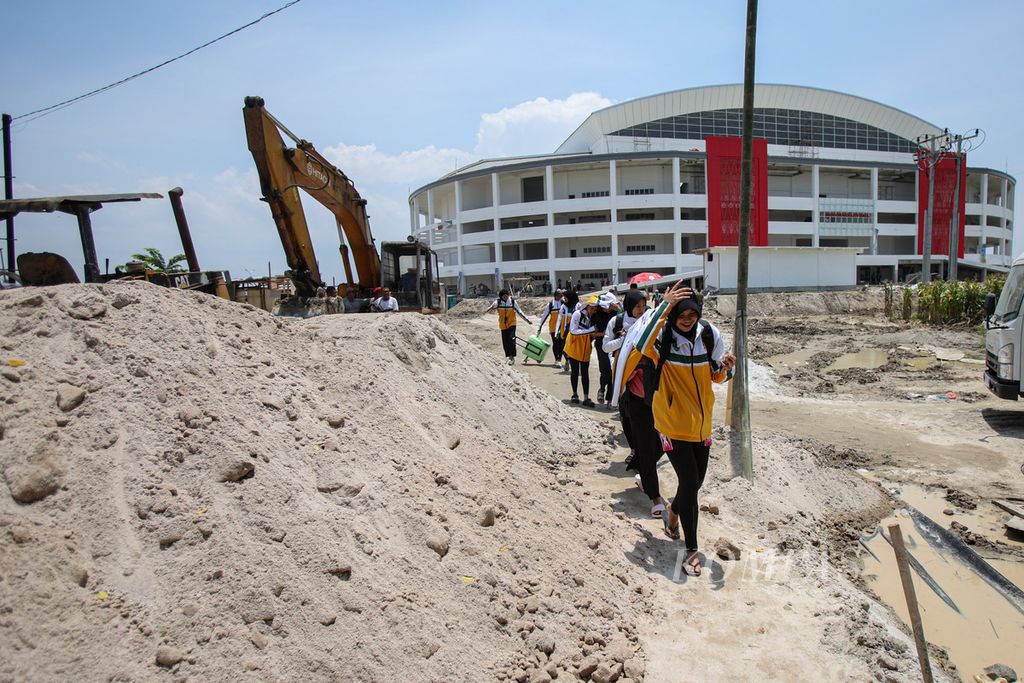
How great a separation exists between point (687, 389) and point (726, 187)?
43.7 metres

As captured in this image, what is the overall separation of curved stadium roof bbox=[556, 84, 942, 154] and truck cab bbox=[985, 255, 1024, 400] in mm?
44322

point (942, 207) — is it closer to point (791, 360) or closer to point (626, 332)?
point (791, 360)

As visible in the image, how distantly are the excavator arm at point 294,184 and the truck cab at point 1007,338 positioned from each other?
10.8m

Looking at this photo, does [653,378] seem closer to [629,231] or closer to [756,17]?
[756,17]

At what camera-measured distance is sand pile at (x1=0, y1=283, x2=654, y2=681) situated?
2.43 m

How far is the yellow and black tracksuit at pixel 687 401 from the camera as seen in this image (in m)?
3.98

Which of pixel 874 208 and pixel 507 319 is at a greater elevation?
pixel 874 208

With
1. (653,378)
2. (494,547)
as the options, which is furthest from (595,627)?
(653,378)

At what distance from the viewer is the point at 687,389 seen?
4000 mm

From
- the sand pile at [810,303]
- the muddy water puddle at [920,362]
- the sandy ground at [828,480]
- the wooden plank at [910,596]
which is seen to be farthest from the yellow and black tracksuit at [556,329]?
the sand pile at [810,303]

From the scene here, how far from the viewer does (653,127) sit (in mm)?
50344

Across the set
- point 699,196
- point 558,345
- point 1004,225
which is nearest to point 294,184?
point 558,345

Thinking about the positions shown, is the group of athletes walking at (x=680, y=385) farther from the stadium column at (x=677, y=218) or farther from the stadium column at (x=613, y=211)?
the stadium column at (x=677, y=218)

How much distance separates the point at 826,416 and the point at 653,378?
6331 mm
